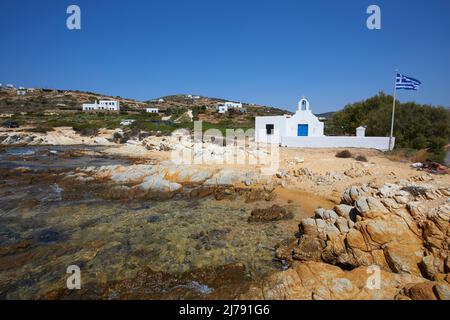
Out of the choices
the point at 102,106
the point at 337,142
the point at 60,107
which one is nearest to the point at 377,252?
the point at 337,142

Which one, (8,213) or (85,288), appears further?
(8,213)

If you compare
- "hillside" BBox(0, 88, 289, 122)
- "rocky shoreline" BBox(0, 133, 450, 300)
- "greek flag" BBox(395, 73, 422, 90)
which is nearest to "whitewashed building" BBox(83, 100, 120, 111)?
"hillside" BBox(0, 88, 289, 122)

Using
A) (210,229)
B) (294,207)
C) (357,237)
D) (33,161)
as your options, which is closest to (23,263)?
(210,229)

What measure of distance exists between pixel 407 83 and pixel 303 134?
1010cm

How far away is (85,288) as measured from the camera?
5.71 meters

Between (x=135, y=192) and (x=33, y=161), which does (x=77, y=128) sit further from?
(x=135, y=192)

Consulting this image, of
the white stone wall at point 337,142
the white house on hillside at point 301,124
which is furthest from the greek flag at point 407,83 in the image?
the white house on hillside at point 301,124

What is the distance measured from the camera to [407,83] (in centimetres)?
1822

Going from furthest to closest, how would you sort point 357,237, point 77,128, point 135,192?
point 77,128 < point 135,192 < point 357,237

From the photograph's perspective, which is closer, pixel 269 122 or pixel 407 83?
pixel 407 83

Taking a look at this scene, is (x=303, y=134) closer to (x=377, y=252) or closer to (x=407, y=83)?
(x=407, y=83)

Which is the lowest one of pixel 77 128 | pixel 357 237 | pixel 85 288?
pixel 85 288

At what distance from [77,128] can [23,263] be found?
43814 mm

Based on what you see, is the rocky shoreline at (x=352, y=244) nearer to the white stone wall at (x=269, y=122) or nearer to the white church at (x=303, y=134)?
the white church at (x=303, y=134)
